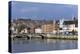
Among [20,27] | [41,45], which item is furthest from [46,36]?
[20,27]

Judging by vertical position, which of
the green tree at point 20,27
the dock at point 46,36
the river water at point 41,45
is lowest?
the river water at point 41,45

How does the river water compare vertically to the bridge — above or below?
below

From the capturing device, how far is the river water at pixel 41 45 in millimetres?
2693

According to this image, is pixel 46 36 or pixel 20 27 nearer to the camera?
pixel 20 27

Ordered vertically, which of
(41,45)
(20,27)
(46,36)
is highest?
(20,27)

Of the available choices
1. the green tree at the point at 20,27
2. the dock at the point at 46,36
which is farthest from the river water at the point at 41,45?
the green tree at the point at 20,27

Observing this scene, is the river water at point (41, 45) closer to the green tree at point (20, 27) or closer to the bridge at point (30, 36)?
the bridge at point (30, 36)

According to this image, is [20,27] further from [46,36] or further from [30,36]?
[46,36]

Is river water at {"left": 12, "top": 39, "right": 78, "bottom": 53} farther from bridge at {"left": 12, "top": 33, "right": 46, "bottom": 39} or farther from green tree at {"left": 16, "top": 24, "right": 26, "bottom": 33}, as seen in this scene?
green tree at {"left": 16, "top": 24, "right": 26, "bottom": 33}


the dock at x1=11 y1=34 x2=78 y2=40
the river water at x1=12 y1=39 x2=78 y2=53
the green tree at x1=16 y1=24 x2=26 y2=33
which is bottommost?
the river water at x1=12 y1=39 x2=78 y2=53

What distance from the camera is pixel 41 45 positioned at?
2816mm

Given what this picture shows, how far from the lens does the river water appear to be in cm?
269

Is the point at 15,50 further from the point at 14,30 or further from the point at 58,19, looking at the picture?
the point at 58,19

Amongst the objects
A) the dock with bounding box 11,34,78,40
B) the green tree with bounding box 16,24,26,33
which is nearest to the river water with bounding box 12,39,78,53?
the dock with bounding box 11,34,78,40
